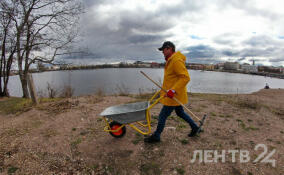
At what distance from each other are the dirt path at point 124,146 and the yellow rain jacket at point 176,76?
0.96 m

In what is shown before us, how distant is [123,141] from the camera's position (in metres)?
2.92

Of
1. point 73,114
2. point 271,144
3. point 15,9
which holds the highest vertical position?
point 15,9

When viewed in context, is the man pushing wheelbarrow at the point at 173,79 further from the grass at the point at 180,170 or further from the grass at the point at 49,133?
the grass at the point at 49,133

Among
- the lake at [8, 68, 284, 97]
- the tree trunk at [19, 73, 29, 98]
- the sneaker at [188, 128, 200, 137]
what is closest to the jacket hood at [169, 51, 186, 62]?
the sneaker at [188, 128, 200, 137]

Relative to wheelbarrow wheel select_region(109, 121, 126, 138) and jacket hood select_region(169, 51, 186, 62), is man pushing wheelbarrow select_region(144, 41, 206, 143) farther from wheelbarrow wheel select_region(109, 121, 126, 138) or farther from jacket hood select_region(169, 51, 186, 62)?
wheelbarrow wheel select_region(109, 121, 126, 138)

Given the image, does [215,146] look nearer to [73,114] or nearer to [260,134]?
[260,134]

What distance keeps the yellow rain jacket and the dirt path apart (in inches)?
37.8

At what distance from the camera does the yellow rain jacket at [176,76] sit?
2285mm

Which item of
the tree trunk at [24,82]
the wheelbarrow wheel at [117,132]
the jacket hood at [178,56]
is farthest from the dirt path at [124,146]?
the tree trunk at [24,82]

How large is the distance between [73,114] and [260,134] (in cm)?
499

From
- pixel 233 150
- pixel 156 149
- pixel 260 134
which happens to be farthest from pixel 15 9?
pixel 260 134

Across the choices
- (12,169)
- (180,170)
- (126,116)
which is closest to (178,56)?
(126,116)

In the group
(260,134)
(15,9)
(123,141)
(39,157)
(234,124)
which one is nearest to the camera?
(39,157)

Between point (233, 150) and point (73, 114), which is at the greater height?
point (73, 114)
